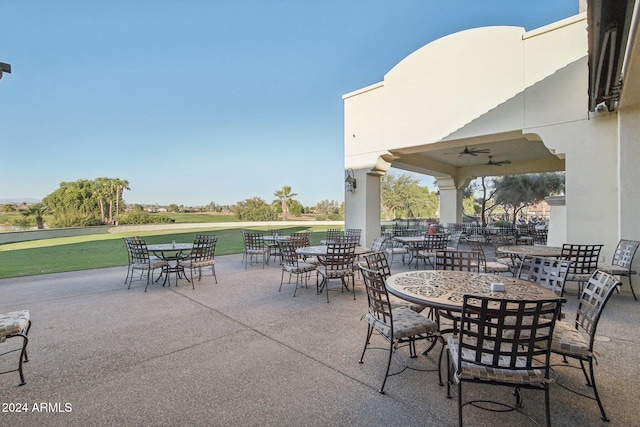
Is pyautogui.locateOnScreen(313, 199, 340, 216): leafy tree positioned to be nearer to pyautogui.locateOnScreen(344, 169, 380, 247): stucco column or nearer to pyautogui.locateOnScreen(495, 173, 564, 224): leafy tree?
pyautogui.locateOnScreen(495, 173, 564, 224): leafy tree

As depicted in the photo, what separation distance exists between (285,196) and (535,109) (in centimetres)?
2663

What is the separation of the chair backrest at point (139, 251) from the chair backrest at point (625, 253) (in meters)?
8.04

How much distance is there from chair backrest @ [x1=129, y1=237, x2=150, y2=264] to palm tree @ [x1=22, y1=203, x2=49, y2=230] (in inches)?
887

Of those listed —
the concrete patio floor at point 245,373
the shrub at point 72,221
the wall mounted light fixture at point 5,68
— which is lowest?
the concrete patio floor at point 245,373

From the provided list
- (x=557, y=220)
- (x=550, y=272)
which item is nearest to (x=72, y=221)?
(x=550, y=272)

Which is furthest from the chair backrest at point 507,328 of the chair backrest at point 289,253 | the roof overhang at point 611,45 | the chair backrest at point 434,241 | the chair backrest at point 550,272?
the chair backrest at point 434,241

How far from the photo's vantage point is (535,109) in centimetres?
608

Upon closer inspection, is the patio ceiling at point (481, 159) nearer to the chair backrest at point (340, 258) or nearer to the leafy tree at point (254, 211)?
the chair backrest at point (340, 258)

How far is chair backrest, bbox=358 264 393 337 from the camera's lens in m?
2.24

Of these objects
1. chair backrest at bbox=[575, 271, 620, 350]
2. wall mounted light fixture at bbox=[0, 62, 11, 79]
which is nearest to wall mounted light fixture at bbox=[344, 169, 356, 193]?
chair backrest at bbox=[575, 271, 620, 350]

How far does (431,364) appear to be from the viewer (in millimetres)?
2590

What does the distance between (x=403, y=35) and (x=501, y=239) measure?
788cm

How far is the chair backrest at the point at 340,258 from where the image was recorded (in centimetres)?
476

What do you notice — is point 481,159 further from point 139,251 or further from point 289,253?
point 139,251
